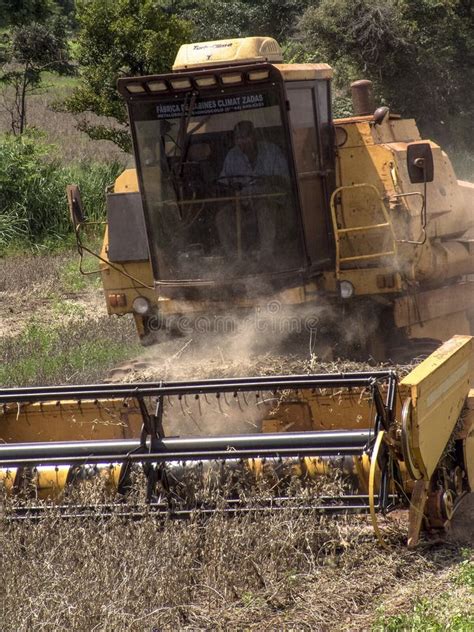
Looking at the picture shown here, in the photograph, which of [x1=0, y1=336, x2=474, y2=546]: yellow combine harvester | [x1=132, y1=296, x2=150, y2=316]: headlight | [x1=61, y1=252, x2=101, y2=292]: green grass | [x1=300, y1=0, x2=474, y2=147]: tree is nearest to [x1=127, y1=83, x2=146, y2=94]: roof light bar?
[x1=132, y1=296, x2=150, y2=316]: headlight

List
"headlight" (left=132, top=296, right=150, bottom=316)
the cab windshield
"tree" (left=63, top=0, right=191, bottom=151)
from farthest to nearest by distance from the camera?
"tree" (left=63, top=0, right=191, bottom=151) → "headlight" (left=132, top=296, right=150, bottom=316) → the cab windshield

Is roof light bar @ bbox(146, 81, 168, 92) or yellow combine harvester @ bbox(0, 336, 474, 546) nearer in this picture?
yellow combine harvester @ bbox(0, 336, 474, 546)

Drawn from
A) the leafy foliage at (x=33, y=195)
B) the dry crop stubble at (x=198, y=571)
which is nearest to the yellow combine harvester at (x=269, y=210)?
the dry crop stubble at (x=198, y=571)

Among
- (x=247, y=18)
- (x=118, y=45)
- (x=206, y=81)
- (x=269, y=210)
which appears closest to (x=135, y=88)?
(x=206, y=81)

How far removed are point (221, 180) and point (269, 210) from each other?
1.15 feet

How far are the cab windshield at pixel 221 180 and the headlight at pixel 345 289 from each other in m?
0.35

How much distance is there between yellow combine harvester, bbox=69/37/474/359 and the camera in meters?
6.40

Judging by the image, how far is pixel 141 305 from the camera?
7.19 meters

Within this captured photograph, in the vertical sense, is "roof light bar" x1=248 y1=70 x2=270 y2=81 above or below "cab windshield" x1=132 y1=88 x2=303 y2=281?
above

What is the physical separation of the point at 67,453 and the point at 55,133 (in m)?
23.2

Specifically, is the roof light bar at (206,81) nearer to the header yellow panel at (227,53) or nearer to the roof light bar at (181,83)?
the roof light bar at (181,83)

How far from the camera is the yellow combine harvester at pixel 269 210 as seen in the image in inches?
252

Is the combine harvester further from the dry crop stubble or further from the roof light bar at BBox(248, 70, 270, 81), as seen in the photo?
the dry crop stubble

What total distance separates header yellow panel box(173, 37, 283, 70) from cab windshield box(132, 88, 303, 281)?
17.2 inches
